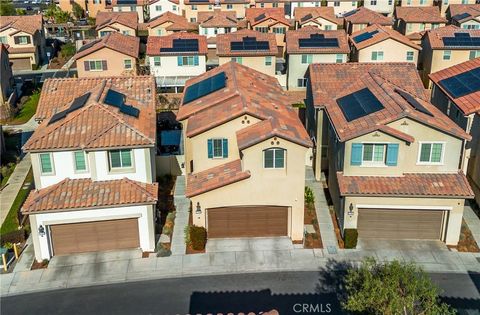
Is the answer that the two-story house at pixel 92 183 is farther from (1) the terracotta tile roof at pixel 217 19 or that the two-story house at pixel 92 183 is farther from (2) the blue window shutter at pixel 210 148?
(1) the terracotta tile roof at pixel 217 19

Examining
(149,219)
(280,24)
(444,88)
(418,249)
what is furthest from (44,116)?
(280,24)

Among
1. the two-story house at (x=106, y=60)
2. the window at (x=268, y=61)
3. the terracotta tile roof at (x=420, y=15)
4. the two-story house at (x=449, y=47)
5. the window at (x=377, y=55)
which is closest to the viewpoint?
the two-story house at (x=449, y=47)

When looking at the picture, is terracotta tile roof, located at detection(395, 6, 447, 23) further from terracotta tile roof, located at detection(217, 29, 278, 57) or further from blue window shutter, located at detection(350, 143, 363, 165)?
blue window shutter, located at detection(350, 143, 363, 165)

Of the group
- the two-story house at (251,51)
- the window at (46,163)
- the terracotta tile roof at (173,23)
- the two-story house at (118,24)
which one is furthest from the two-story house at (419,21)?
the window at (46,163)

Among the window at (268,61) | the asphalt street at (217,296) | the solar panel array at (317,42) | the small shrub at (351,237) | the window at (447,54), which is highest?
the solar panel array at (317,42)

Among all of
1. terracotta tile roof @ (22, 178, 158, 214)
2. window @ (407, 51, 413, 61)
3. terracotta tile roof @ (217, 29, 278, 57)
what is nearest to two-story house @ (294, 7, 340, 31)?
terracotta tile roof @ (217, 29, 278, 57)

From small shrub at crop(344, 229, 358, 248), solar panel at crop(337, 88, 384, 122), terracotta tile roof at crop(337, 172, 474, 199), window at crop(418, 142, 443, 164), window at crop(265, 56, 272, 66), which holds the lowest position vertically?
small shrub at crop(344, 229, 358, 248)
